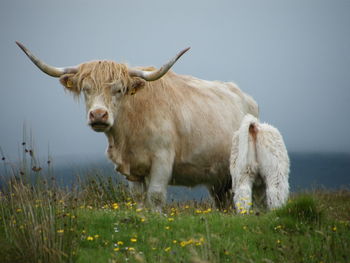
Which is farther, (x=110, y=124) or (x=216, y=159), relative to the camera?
(x=216, y=159)

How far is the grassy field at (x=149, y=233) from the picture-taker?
4.14 meters

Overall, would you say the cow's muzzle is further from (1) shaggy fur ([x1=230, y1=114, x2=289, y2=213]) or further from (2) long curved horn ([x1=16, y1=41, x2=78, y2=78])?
(1) shaggy fur ([x1=230, y1=114, x2=289, y2=213])

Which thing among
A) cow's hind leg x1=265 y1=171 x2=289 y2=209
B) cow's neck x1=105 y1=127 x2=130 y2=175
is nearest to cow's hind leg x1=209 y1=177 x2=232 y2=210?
Result: cow's neck x1=105 y1=127 x2=130 y2=175

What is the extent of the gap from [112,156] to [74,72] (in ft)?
4.65

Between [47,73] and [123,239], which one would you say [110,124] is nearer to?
[47,73]

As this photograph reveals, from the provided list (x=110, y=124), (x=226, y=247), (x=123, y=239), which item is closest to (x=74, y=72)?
(x=110, y=124)

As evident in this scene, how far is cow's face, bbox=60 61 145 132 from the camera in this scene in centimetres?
707

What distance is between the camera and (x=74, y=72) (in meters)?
7.86

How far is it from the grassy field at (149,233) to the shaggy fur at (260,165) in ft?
3.26

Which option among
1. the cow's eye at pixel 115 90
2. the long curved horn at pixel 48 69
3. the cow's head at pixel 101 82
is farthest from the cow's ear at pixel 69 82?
the cow's eye at pixel 115 90

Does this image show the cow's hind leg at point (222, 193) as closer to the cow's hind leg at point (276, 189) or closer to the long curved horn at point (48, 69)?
the cow's hind leg at point (276, 189)

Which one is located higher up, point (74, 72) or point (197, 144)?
point (74, 72)

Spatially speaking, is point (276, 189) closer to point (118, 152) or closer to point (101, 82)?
point (118, 152)

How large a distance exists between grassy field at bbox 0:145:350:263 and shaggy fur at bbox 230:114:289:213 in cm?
99
